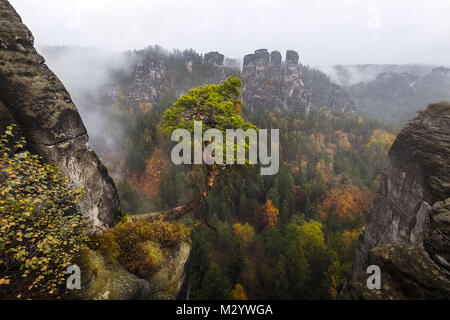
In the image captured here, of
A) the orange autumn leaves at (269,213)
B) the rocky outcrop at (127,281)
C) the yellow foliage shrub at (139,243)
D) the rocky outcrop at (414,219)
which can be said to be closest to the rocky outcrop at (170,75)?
the orange autumn leaves at (269,213)

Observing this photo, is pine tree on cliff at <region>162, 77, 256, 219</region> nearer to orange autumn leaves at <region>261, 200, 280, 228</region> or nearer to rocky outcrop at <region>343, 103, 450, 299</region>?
rocky outcrop at <region>343, 103, 450, 299</region>

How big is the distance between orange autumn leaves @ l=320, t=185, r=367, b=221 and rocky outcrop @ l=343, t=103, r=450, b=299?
3651 cm

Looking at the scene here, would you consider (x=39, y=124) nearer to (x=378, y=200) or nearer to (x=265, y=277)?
(x=378, y=200)

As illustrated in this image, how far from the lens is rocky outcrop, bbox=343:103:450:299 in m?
6.78

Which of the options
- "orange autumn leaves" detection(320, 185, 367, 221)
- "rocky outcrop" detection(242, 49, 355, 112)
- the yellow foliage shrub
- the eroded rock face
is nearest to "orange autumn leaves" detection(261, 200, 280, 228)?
"orange autumn leaves" detection(320, 185, 367, 221)

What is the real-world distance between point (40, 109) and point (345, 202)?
6081 centimetres

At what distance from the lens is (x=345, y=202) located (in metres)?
54.4

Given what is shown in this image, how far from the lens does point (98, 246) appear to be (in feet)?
31.3

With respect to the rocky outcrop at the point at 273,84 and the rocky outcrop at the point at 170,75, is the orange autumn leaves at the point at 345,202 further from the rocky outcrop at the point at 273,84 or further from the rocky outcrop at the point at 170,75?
the rocky outcrop at the point at 170,75

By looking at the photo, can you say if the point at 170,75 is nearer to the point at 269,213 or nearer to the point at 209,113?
the point at 269,213

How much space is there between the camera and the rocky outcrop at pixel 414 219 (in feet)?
22.2

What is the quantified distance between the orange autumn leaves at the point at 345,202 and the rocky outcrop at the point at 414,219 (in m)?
36.5
